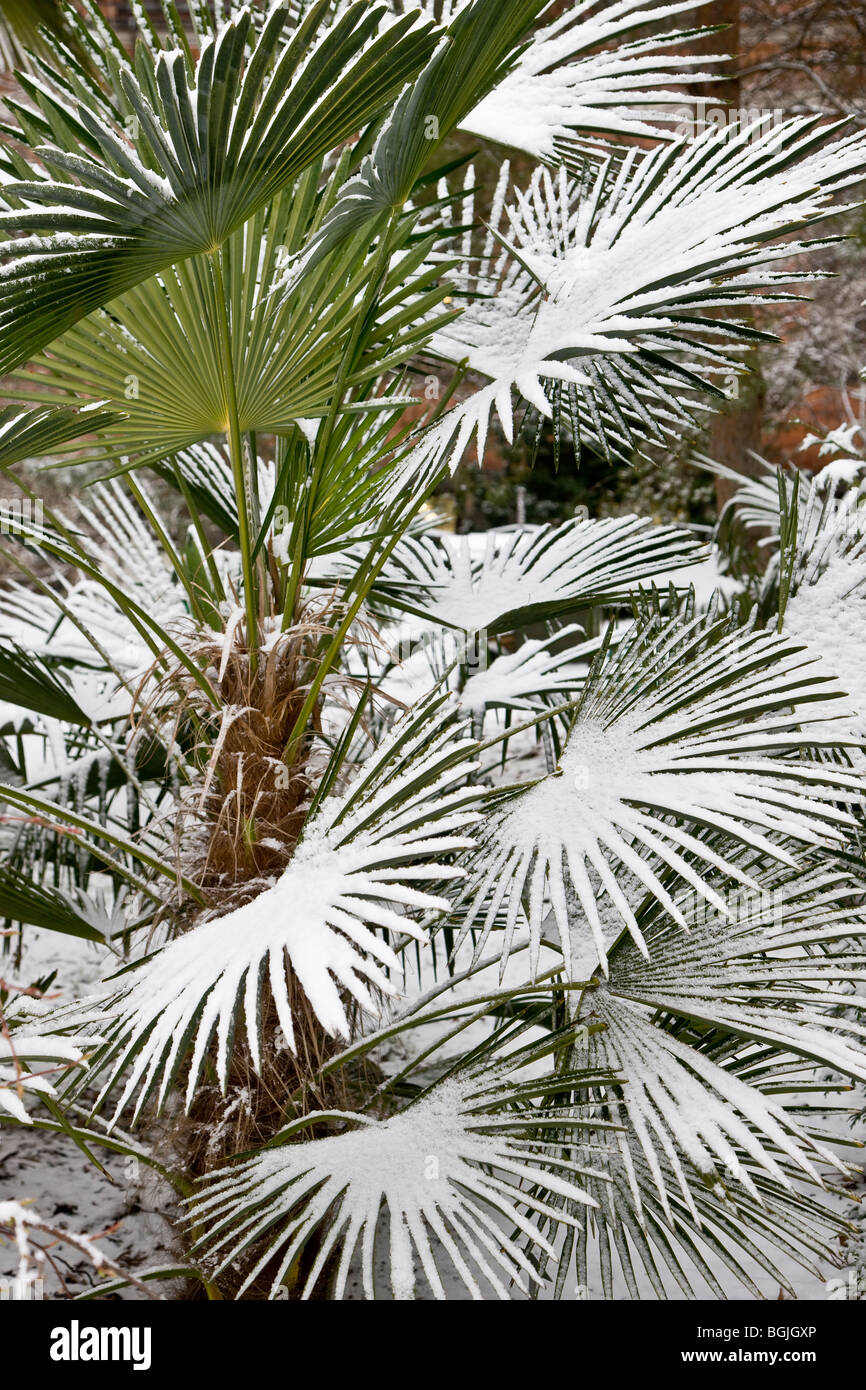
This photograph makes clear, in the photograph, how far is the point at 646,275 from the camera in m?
1.44

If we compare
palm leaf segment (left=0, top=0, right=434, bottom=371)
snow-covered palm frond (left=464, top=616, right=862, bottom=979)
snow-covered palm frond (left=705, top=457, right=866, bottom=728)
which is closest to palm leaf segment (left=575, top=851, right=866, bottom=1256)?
snow-covered palm frond (left=464, top=616, right=862, bottom=979)

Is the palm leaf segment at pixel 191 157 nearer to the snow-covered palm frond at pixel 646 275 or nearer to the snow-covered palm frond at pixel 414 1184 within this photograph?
the snow-covered palm frond at pixel 646 275

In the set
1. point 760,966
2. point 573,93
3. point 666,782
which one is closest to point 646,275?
point 573,93

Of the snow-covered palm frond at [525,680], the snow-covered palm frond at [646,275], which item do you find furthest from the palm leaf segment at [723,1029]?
the snow-covered palm frond at [646,275]

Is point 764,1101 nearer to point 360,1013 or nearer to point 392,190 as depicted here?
point 360,1013

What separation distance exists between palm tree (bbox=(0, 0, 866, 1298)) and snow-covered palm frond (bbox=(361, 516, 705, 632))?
16mm

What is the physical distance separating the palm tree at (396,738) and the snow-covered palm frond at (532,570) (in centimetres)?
2

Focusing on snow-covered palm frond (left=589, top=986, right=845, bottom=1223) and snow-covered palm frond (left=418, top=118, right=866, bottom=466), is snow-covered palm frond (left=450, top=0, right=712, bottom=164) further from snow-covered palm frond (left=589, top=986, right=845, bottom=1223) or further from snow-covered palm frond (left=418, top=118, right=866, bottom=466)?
snow-covered palm frond (left=589, top=986, right=845, bottom=1223)

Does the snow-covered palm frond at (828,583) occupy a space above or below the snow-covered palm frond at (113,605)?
below

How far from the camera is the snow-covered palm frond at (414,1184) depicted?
120 cm

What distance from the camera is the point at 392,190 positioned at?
131 centimetres

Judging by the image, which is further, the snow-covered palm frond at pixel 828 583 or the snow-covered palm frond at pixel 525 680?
the snow-covered palm frond at pixel 525 680

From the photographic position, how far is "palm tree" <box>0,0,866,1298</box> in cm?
113
